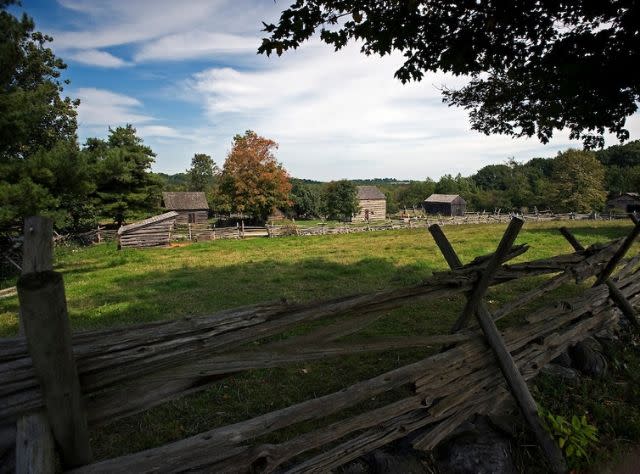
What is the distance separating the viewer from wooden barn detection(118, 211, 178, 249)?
23625 mm

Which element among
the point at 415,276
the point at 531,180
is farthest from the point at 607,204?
the point at 415,276

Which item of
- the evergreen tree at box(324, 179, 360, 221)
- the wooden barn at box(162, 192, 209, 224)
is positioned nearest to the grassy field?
the wooden barn at box(162, 192, 209, 224)

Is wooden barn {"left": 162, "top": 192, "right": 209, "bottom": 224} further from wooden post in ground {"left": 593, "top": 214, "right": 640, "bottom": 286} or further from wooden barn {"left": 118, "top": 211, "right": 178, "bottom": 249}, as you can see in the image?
wooden post in ground {"left": 593, "top": 214, "right": 640, "bottom": 286}

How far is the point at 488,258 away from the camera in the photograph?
3596 mm

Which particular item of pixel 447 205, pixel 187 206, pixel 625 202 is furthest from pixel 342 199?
pixel 625 202

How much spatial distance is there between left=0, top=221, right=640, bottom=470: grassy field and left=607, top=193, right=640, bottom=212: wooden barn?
42.7 meters

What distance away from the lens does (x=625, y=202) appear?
184 feet

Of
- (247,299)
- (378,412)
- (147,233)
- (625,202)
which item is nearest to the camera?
(378,412)

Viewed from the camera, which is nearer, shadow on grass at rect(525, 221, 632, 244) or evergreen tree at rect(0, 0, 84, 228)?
evergreen tree at rect(0, 0, 84, 228)

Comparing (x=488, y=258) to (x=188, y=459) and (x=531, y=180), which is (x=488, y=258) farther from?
(x=531, y=180)

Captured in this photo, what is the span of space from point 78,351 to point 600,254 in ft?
19.6

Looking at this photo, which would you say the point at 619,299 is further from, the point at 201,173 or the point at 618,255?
the point at 201,173

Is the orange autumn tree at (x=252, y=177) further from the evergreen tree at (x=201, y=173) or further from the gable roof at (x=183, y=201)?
the evergreen tree at (x=201, y=173)

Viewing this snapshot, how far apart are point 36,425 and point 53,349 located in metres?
0.41
